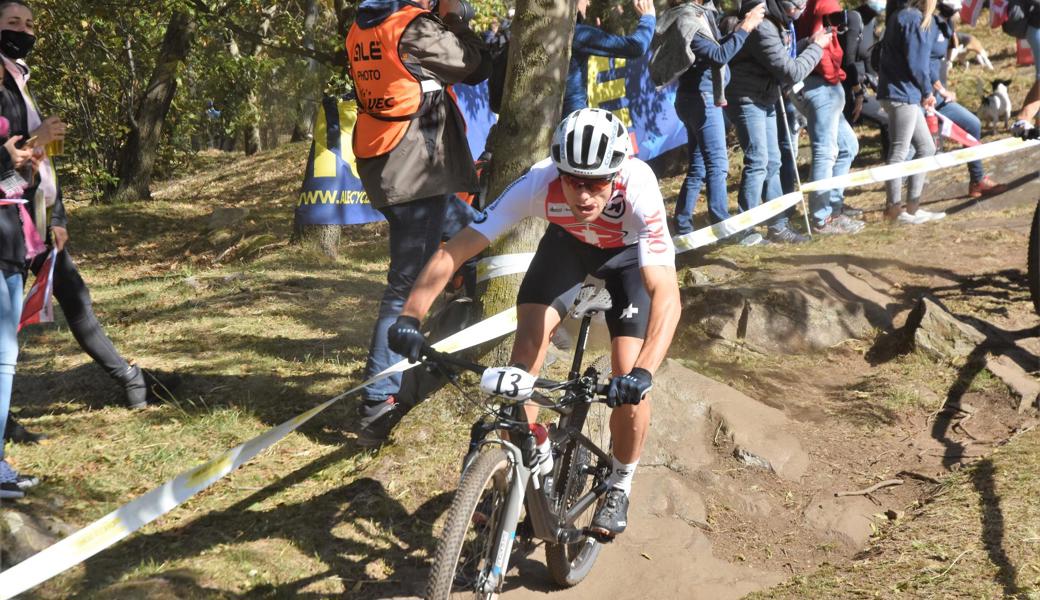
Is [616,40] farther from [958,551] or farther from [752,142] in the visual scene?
[958,551]

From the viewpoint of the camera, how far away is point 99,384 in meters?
6.41

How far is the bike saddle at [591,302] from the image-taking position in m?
4.04

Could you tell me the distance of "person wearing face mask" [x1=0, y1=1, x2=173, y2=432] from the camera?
4.96 m

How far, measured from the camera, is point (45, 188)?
516cm

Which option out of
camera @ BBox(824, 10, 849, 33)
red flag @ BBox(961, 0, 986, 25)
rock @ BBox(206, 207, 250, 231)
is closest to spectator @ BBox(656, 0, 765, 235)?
camera @ BBox(824, 10, 849, 33)

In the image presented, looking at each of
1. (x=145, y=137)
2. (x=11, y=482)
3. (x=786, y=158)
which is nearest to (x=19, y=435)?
(x=11, y=482)

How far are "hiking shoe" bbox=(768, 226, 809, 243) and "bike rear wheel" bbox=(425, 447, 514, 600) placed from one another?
19.4 feet

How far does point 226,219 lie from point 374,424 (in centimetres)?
958

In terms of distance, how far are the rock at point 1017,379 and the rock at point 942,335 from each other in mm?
198

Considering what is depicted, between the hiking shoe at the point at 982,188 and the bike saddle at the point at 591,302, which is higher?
the bike saddle at the point at 591,302

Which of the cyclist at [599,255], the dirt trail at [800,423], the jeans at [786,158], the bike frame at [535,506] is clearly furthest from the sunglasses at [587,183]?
the jeans at [786,158]

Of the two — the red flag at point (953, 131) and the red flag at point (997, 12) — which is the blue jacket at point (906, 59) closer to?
the red flag at point (953, 131)

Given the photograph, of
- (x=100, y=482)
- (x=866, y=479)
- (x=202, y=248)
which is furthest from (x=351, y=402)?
(x=202, y=248)

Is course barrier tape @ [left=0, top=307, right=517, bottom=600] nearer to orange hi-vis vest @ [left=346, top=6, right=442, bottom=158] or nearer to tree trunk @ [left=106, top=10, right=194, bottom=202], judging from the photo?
orange hi-vis vest @ [left=346, top=6, right=442, bottom=158]
